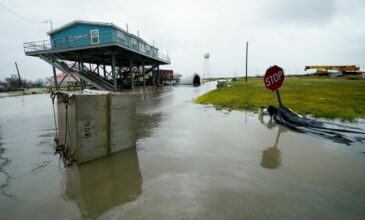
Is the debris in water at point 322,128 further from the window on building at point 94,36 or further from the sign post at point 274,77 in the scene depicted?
the window on building at point 94,36

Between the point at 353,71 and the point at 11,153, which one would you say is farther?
the point at 353,71

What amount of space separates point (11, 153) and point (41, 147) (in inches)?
24.2

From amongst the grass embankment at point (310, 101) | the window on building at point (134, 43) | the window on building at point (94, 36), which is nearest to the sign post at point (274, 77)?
the grass embankment at point (310, 101)

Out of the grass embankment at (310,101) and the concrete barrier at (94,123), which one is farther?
the grass embankment at (310,101)

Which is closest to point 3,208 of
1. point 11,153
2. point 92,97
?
point 92,97

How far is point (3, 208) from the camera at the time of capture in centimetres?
275

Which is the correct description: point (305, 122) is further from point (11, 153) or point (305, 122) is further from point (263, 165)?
point (11, 153)

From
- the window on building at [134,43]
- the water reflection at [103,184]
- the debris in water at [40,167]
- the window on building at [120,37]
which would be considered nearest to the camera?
the water reflection at [103,184]

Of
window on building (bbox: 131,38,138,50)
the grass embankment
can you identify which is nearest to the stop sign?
the grass embankment

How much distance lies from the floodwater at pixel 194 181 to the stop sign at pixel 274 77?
6.28 ft

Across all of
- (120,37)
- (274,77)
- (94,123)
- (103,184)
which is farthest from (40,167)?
(120,37)

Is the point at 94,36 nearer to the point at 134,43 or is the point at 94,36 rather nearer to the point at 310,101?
the point at 134,43

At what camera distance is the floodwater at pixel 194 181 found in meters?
2.64

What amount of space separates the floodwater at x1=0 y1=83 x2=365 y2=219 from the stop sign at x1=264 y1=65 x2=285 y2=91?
1915 mm
